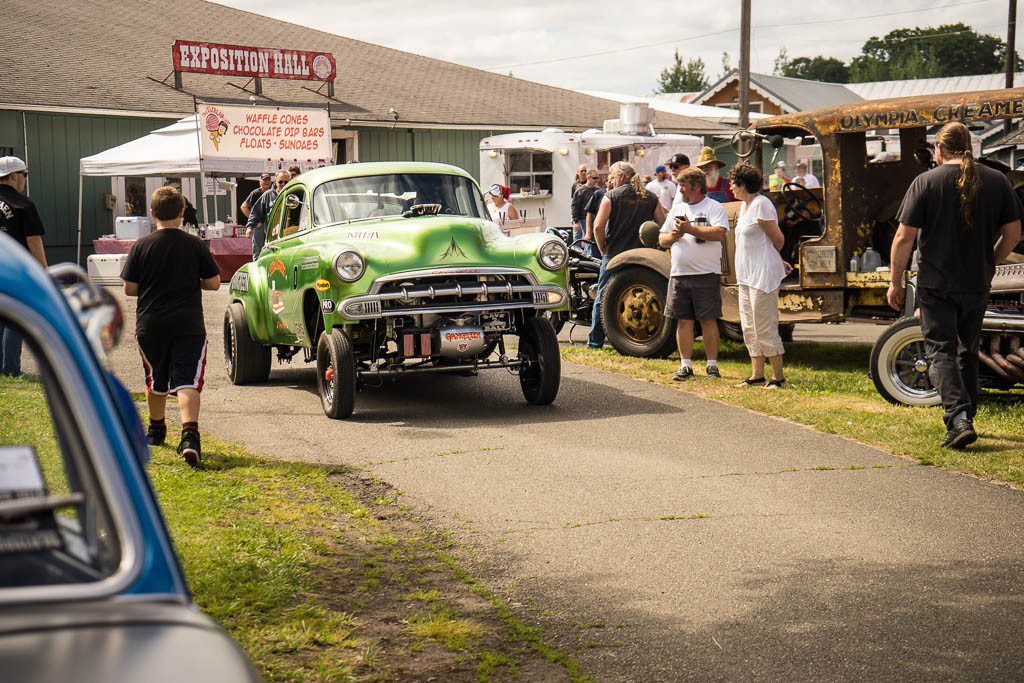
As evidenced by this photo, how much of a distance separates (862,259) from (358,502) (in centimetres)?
606

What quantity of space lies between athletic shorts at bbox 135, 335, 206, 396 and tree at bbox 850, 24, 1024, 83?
338 feet

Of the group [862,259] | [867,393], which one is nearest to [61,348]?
[867,393]

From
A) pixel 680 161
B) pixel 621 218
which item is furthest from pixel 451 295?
pixel 680 161

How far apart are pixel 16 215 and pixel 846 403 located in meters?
6.92

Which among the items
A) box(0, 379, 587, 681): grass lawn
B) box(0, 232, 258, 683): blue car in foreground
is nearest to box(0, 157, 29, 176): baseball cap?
box(0, 379, 587, 681): grass lawn

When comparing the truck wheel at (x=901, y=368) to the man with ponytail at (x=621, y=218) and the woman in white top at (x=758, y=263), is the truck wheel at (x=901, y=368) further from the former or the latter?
the man with ponytail at (x=621, y=218)

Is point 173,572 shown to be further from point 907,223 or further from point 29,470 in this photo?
point 907,223

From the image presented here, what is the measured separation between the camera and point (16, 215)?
31.6 ft

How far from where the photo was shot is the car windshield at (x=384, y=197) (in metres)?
9.99

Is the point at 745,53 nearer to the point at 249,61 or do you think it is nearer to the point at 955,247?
the point at 249,61

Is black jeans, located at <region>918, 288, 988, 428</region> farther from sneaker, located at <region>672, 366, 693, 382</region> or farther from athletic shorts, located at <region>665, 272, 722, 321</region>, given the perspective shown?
sneaker, located at <region>672, 366, 693, 382</region>

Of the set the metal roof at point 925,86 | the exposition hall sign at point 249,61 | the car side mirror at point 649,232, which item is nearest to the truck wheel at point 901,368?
the car side mirror at point 649,232

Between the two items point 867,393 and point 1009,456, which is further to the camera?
point 867,393

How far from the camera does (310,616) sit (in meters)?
4.77
